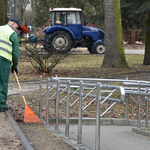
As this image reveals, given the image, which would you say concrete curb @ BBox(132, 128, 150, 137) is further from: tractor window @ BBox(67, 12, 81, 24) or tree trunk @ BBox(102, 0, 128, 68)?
tractor window @ BBox(67, 12, 81, 24)

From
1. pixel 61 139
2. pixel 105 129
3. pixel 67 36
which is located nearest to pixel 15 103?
pixel 105 129

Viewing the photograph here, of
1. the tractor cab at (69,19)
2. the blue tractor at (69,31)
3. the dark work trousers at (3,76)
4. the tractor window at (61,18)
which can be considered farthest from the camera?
the tractor window at (61,18)

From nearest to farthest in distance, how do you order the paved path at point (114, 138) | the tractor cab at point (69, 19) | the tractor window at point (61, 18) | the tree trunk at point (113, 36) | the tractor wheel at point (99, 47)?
the paved path at point (114, 138) → the tree trunk at point (113, 36) → the tractor cab at point (69, 19) → the tractor window at point (61, 18) → the tractor wheel at point (99, 47)

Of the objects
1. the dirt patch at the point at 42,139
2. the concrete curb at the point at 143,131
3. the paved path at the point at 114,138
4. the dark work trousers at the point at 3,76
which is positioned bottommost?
the paved path at the point at 114,138

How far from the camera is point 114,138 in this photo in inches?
252

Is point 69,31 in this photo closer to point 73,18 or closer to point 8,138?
point 73,18

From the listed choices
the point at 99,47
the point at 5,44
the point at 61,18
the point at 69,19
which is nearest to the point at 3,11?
the point at 5,44

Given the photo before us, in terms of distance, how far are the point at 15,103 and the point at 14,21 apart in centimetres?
232

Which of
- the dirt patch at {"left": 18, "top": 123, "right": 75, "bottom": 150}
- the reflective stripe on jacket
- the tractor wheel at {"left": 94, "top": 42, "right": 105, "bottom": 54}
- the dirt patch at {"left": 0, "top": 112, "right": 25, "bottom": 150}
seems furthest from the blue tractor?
the dirt patch at {"left": 0, "top": 112, "right": 25, "bottom": 150}

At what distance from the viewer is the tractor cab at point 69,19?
25047 millimetres

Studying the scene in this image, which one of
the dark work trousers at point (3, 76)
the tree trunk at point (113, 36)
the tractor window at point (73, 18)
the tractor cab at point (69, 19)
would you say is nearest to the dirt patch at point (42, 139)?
the dark work trousers at point (3, 76)

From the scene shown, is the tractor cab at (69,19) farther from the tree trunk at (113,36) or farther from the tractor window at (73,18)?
the tree trunk at (113,36)

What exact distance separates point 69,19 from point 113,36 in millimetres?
10120

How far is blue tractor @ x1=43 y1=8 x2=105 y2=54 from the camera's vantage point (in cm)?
2430
